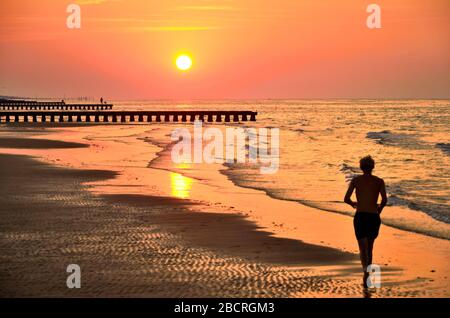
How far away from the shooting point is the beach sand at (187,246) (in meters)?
10.6

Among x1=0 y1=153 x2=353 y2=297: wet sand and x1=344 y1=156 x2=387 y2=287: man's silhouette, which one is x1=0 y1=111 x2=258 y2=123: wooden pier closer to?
x1=0 y1=153 x2=353 y2=297: wet sand

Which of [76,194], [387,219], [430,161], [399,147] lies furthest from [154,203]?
[399,147]

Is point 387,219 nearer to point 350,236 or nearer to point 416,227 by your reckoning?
point 416,227

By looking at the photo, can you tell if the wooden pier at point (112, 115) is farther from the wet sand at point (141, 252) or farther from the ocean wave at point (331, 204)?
the wet sand at point (141, 252)

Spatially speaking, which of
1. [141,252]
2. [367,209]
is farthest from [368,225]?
[141,252]

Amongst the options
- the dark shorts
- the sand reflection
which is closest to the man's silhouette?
the dark shorts

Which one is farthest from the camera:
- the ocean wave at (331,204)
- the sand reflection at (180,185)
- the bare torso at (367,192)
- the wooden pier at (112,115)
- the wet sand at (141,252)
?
the wooden pier at (112,115)

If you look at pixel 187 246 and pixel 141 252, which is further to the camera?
pixel 187 246

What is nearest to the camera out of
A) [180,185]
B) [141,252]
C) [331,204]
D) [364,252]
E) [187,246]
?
[364,252]

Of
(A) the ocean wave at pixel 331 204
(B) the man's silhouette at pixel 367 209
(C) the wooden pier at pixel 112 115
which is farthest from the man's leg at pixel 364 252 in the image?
(C) the wooden pier at pixel 112 115

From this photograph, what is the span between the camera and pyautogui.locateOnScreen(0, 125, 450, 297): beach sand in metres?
10.6

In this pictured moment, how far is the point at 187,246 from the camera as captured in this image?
44.8 ft

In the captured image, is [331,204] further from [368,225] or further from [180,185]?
[368,225]

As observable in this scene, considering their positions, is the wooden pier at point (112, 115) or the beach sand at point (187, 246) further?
the wooden pier at point (112, 115)
